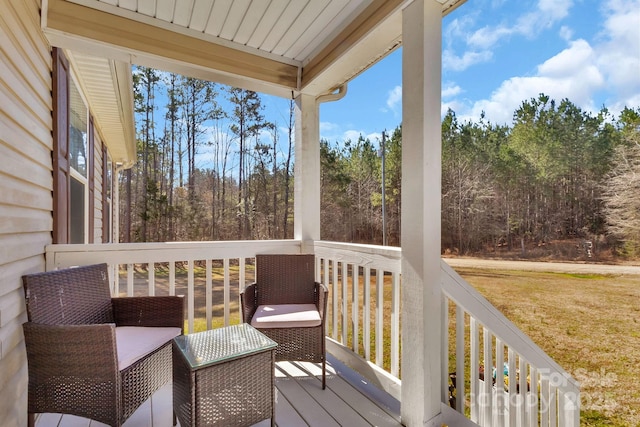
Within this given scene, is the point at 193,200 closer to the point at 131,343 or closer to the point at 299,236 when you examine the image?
the point at 299,236

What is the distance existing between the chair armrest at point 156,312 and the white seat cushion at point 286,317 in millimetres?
540

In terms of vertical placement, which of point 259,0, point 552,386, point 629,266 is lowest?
point 552,386

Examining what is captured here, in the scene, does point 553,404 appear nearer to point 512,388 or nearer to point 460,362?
point 512,388

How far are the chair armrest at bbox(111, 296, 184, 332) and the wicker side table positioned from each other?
1.43ft

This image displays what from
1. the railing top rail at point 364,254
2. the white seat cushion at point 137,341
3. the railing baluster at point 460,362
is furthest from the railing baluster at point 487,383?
the white seat cushion at point 137,341

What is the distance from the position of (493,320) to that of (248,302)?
1.79 meters

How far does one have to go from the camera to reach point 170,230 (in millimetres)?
10352

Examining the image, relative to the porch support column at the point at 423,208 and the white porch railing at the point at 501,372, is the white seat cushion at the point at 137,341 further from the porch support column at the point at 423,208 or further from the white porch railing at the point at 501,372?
the white porch railing at the point at 501,372

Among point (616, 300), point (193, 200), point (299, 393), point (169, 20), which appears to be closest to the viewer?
point (299, 393)

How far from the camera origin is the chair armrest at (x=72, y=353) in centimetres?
151

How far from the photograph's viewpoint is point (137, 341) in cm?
184

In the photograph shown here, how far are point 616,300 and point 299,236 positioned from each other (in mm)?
3946

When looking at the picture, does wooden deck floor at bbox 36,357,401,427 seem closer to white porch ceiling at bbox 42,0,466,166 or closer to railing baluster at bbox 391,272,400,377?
railing baluster at bbox 391,272,400,377

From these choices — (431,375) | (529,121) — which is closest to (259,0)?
(431,375)
